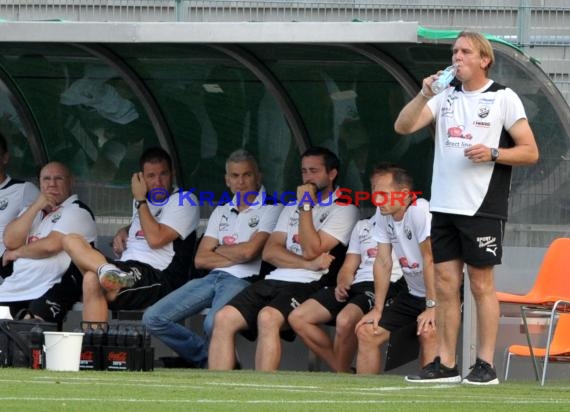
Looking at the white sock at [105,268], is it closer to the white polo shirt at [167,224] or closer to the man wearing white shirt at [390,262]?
the white polo shirt at [167,224]

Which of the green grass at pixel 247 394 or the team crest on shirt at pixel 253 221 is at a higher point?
the team crest on shirt at pixel 253 221

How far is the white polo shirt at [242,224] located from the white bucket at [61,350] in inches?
89.4

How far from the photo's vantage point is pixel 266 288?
10.5 metres

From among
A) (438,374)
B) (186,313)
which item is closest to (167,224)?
(186,313)

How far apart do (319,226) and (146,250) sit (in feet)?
4.50

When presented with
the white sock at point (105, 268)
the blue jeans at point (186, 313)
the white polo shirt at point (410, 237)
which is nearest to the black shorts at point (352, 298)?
the white polo shirt at point (410, 237)

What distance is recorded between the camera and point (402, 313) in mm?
9695

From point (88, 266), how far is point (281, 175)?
1823 millimetres

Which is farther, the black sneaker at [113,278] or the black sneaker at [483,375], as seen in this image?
the black sneaker at [113,278]

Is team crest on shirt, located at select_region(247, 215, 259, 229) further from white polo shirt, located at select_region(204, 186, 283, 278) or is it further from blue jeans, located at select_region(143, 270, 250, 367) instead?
blue jeans, located at select_region(143, 270, 250, 367)

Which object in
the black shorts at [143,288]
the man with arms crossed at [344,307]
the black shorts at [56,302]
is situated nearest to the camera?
the man with arms crossed at [344,307]

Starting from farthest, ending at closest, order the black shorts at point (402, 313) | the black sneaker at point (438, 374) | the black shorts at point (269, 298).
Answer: the black shorts at point (269, 298), the black shorts at point (402, 313), the black sneaker at point (438, 374)

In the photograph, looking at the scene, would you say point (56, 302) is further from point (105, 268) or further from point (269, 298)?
point (269, 298)

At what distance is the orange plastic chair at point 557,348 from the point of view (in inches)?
371
